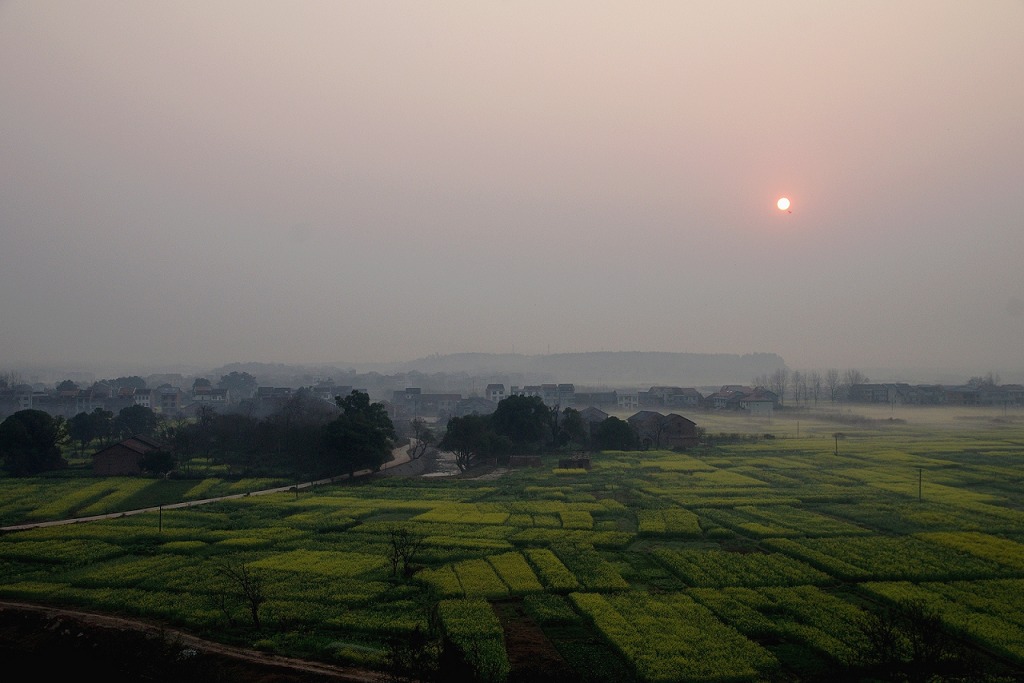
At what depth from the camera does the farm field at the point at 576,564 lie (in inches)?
594

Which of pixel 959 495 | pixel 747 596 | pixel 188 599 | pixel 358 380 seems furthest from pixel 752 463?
pixel 358 380

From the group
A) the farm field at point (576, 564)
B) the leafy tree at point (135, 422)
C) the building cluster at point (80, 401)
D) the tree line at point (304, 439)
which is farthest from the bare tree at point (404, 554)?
the building cluster at point (80, 401)

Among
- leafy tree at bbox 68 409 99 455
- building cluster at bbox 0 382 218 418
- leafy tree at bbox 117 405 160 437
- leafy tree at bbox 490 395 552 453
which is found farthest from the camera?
building cluster at bbox 0 382 218 418

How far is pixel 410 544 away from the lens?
22188 millimetres

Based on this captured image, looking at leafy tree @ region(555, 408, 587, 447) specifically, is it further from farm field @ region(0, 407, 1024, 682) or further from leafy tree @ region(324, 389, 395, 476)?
leafy tree @ region(324, 389, 395, 476)

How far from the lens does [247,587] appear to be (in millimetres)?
17641

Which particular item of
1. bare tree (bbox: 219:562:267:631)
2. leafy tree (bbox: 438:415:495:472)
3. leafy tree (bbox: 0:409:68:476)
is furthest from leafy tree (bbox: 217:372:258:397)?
bare tree (bbox: 219:562:267:631)

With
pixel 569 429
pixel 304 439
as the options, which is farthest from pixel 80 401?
pixel 569 429

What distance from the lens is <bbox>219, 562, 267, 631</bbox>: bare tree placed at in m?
16.7

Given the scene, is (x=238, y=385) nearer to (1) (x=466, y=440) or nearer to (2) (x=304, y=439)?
(2) (x=304, y=439)

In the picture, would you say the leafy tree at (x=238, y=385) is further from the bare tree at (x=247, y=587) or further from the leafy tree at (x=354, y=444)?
the bare tree at (x=247, y=587)

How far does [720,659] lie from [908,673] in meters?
3.59

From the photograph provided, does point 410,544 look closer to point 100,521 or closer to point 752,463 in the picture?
point 100,521

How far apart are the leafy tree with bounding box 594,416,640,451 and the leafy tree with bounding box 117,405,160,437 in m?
38.7
